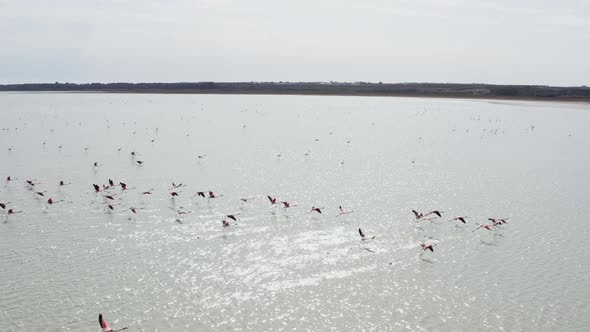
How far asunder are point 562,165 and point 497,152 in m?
7.05

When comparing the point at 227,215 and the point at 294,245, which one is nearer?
the point at 294,245

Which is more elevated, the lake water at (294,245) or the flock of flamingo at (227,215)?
the flock of flamingo at (227,215)

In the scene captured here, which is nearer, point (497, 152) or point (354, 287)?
point (354, 287)

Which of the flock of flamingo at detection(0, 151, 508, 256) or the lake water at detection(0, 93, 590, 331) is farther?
the flock of flamingo at detection(0, 151, 508, 256)

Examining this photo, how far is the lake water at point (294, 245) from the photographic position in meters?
12.7

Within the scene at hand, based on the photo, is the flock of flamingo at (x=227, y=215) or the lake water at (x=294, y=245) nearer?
the lake water at (x=294, y=245)

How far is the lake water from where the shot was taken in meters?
12.7

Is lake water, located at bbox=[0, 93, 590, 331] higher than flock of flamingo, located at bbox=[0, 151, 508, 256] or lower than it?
lower

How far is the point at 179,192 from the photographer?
2502cm

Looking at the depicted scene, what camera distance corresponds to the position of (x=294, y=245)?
17.5 metres

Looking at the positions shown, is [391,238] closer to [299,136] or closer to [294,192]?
[294,192]

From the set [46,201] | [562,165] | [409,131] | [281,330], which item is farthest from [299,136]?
[281,330]

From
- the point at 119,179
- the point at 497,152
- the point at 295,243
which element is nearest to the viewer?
the point at 295,243

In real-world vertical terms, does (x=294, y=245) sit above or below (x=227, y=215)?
below
